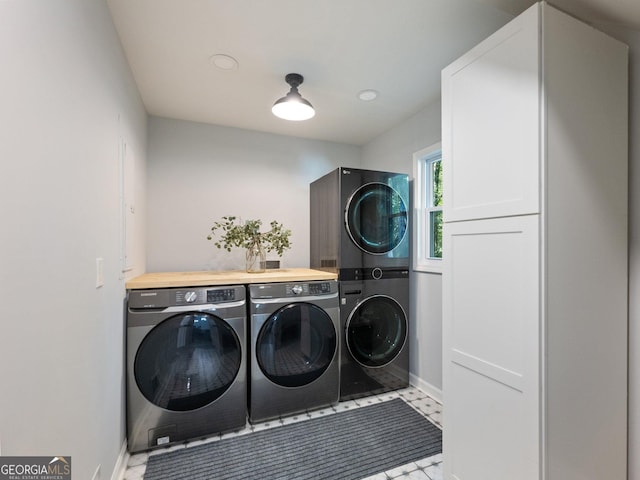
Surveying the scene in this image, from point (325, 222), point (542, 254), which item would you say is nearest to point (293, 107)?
point (325, 222)

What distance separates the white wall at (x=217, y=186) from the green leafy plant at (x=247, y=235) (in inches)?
3.3

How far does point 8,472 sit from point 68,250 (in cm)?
63

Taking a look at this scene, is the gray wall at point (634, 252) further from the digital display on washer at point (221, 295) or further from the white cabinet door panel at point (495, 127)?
the digital display on washer at point (221, 295)

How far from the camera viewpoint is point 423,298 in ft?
8.48

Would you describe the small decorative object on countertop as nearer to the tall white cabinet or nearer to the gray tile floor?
the gray tile floor

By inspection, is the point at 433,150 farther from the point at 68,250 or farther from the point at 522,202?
the point at 68,250

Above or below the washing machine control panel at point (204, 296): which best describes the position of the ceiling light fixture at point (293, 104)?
above

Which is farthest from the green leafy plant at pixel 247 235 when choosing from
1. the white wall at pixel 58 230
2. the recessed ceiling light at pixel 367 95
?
the recessed ceiling light at pixel 367 95

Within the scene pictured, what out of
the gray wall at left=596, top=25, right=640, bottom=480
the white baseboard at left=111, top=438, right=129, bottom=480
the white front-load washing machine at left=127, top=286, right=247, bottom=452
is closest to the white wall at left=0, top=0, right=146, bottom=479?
the white baseboard at left=111, top=438, right=129, bottom=480

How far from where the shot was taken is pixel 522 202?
3.78 feet

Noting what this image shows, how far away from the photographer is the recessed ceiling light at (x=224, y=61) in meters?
1.84

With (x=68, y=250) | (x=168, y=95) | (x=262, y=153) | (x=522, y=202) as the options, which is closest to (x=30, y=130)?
(x=68, y=250)

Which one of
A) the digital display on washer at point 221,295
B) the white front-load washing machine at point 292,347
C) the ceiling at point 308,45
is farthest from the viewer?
the white front-load washing machine at point 292,347

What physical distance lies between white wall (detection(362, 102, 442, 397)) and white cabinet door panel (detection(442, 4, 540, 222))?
40.9 inches
